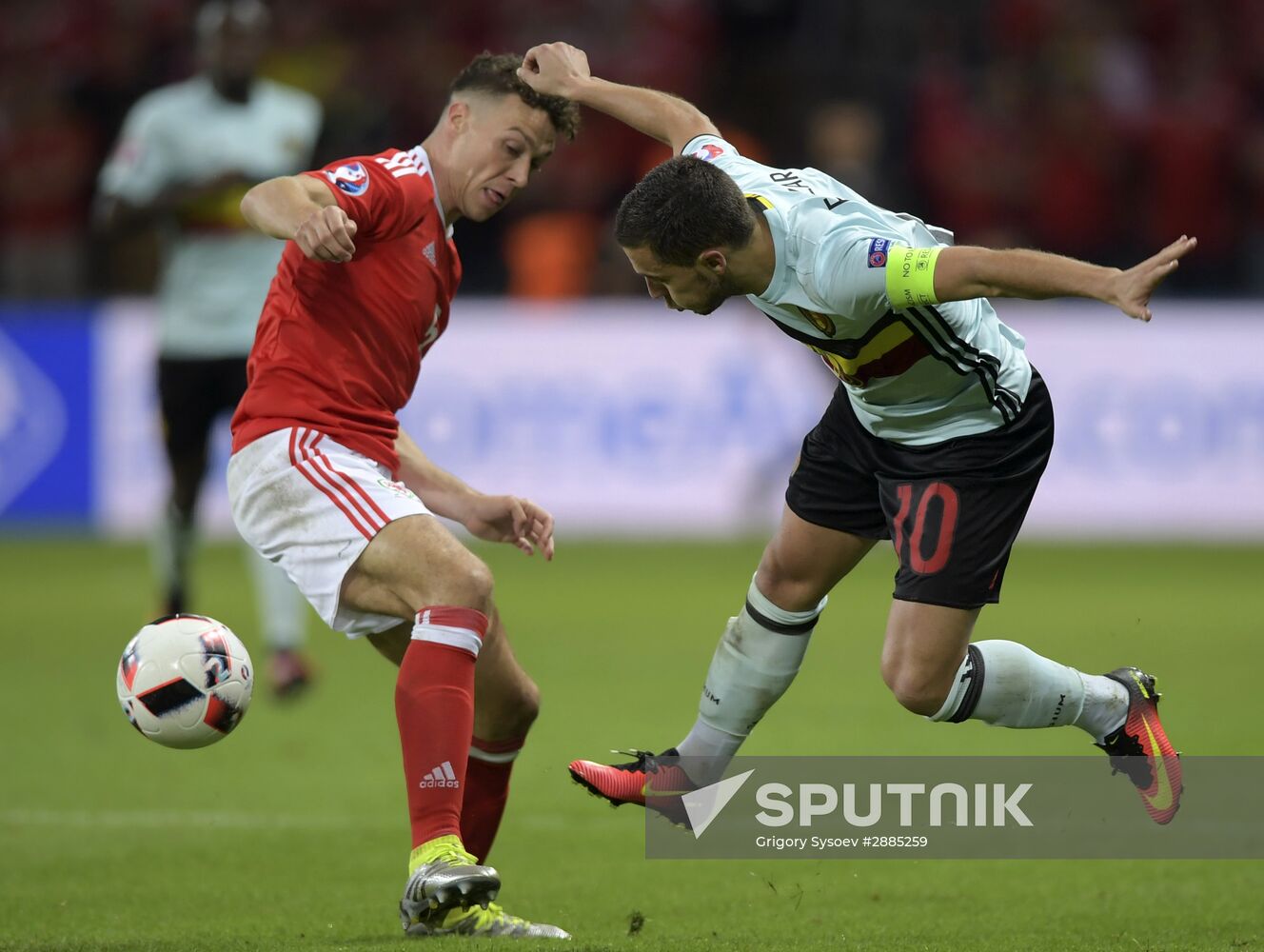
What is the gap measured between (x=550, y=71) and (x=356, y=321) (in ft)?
2.69

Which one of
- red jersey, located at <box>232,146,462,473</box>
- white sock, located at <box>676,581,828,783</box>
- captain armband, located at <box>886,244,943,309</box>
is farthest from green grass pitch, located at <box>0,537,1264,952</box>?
captain armband, located at <box>886,244,943,309</box>

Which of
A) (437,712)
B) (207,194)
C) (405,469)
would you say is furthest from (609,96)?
(207,194)

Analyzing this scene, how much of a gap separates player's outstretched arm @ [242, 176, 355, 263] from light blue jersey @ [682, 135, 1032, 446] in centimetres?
98

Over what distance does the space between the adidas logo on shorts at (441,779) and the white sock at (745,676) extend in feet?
3.48

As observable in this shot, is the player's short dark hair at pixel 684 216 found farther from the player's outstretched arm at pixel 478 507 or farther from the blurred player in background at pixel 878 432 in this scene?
the player's outstretched arm at pixel 478 507

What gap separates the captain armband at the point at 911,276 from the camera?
396 cm

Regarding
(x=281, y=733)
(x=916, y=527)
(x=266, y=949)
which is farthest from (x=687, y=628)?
(x=266, y=949)

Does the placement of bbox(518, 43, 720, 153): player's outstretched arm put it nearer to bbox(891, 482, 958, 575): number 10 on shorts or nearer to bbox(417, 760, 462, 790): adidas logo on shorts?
bbox(891, 482, 958, 575): number 10 on shorts

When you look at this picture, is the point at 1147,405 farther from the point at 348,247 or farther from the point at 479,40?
the point at 348,247

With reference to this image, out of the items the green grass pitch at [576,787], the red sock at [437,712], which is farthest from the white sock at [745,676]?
the red sock at [437,712]

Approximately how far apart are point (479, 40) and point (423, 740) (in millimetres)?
12389

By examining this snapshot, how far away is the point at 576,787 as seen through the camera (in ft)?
20.7

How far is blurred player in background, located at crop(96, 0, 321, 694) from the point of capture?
8.02 m

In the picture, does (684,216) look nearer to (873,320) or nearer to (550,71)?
(873,320)
